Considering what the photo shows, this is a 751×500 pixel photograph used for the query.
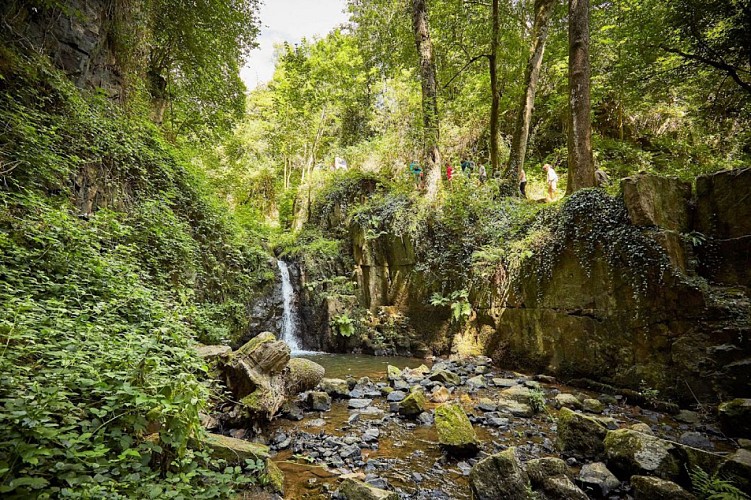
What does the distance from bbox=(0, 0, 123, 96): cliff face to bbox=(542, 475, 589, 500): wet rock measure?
908cm

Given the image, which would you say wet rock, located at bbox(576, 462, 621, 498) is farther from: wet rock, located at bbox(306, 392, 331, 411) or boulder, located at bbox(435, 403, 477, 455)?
wet rock, located at bbox(306, 392, 331, 411)

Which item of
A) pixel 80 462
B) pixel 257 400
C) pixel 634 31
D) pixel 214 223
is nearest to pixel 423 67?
pixel 634 31

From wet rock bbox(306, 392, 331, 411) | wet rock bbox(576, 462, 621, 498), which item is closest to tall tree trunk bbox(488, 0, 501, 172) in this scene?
wet rock bbox(306, 392, 331, 411)

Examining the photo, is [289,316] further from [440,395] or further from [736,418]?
[736,418]

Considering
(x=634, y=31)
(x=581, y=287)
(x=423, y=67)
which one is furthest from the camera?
(x=423, y=67)

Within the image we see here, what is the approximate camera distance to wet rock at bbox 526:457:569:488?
3570mm

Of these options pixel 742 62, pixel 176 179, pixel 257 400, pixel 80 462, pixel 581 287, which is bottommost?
pixel 257 400

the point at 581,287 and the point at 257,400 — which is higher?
the point at 581,287

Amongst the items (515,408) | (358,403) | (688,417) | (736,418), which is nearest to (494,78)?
(515,408)

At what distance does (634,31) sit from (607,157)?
201 inches

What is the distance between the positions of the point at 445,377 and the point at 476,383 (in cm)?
66

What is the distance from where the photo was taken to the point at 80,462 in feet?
6.58

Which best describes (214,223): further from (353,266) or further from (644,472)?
(644,472)

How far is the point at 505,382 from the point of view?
725 cm
